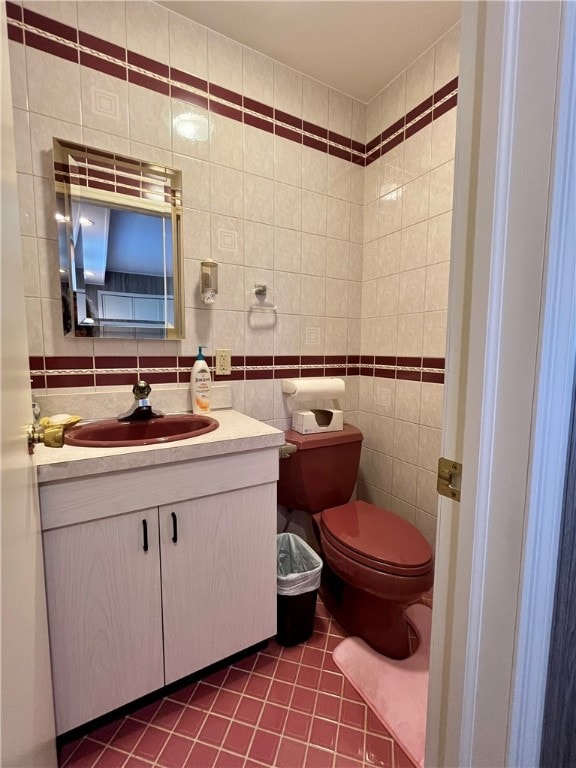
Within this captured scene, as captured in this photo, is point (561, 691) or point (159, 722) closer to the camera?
point (561, 691)

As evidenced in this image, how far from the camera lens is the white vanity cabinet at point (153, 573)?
0.91 meters

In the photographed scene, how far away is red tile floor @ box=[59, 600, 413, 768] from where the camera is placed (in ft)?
3.12

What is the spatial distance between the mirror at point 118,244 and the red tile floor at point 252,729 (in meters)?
1.22

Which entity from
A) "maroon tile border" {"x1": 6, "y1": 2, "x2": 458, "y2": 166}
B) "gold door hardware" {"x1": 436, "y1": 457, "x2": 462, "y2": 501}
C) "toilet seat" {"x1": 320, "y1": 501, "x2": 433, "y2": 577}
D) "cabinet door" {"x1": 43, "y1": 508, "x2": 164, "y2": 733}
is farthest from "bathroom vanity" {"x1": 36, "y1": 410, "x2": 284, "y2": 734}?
"maroon tile border" {"x1": 6, "y1": 2, "x2": 458, "y2": 166}

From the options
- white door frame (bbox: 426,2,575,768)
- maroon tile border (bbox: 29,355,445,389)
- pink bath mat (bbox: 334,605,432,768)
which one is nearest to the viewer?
white door frame (bbox: 426,2,575,768)

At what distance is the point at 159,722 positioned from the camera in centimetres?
105

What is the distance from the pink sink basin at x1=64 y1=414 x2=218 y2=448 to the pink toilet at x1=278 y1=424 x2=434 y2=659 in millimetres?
415

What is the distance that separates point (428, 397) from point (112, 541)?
1286 millimetres

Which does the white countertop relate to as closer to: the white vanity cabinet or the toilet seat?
the white vanity cabinet

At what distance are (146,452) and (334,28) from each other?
1.68 metres

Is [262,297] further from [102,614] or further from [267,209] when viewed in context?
[102,614]

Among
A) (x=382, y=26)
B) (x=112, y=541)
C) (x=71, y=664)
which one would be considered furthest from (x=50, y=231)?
(x=382, y=26)

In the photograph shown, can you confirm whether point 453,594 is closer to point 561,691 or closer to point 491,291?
point 561,691

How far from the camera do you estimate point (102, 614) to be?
0.95m
